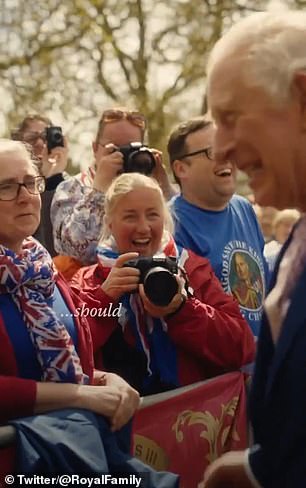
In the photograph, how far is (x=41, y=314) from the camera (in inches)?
119

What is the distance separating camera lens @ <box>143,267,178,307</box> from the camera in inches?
135

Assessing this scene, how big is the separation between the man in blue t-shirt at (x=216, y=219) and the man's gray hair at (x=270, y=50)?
6.68 ft

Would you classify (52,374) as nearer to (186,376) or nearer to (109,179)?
(186,376)

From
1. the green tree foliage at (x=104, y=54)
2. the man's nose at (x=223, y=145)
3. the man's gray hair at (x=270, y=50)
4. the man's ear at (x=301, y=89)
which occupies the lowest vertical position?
the green tree foliage at (x=104, y=54)

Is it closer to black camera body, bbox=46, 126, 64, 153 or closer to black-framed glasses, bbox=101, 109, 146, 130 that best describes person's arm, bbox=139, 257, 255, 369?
black-framed glasses, bbox=101, 109, 146, 130

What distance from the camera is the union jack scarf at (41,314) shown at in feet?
9.84

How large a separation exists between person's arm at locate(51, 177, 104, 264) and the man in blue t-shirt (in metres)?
0.31

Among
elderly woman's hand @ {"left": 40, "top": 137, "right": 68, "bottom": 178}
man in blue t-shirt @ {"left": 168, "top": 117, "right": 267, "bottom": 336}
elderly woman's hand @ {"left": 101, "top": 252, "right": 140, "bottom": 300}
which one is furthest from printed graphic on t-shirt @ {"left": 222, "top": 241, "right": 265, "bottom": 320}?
elderly woman's hand @ {"left": 40, "top": 137, "right": 68, "bottom": 178}

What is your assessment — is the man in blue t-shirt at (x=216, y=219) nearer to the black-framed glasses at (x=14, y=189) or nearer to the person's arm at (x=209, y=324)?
the person's arm at (x=209, y=324)

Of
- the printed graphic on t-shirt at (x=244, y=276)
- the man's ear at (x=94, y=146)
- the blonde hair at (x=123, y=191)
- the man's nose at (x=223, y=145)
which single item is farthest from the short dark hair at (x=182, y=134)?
the man's nose at (x=223, y=145)

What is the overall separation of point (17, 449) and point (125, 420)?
46cm

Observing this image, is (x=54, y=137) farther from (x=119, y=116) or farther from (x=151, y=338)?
(x=151, y=338)

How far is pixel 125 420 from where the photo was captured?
3.14 metres

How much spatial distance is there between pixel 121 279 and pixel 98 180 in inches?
32.7
